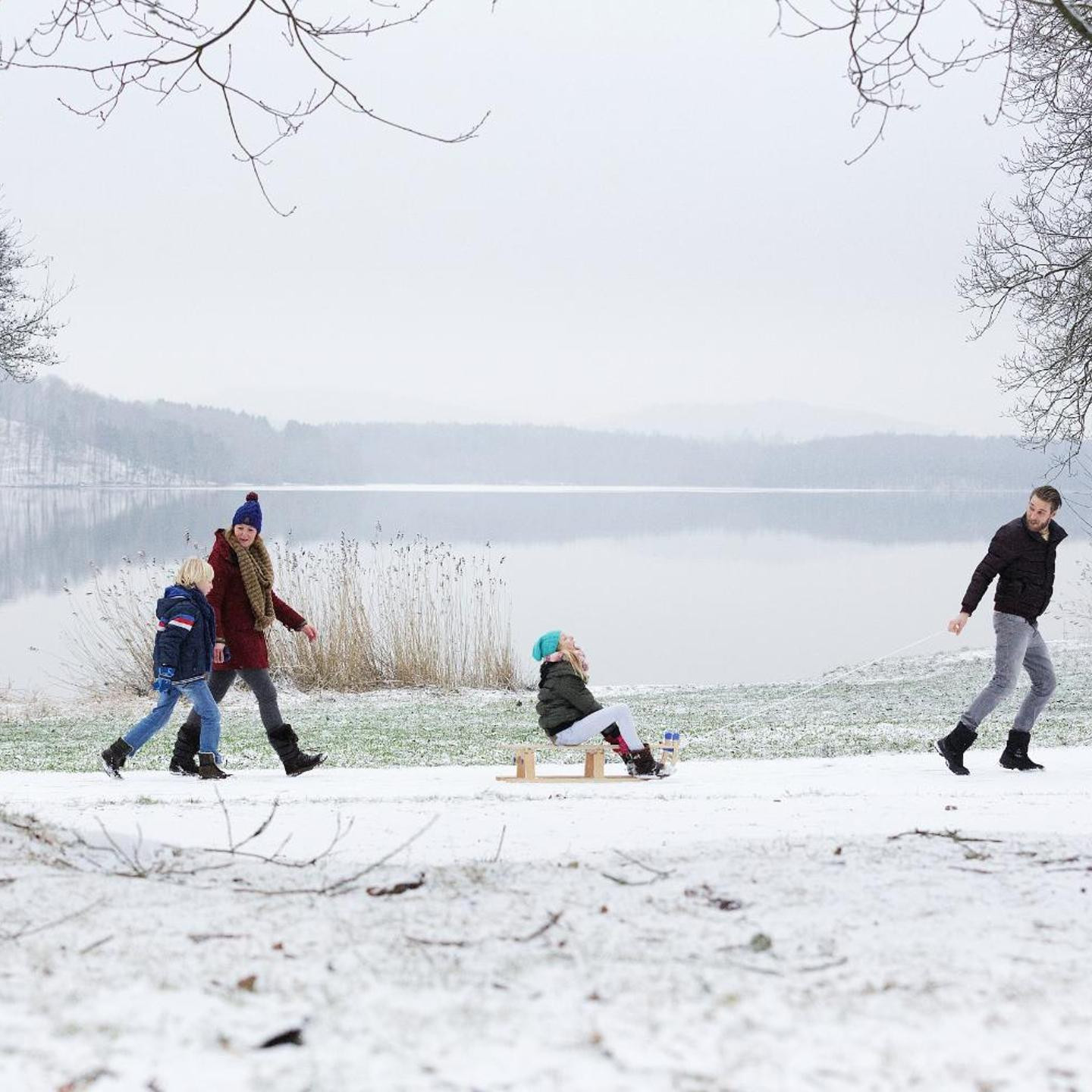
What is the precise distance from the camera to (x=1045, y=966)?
10.2 feet

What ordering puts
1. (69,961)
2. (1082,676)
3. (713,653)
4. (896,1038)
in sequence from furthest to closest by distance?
(713,653)
(1082,676)
(69,961)
(896,1038)

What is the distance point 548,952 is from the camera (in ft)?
10.4

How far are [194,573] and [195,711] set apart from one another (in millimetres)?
1240

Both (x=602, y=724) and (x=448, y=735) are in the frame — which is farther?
(x=448, y=735)

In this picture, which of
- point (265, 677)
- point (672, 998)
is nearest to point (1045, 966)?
point (672, 998)

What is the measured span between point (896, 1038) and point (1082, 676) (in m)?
16.6

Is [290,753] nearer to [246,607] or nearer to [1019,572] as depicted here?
[246,607]

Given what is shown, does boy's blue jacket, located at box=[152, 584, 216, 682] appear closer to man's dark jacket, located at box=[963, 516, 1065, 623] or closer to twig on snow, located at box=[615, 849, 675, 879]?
twig on snow, located at box=[615, 849, 675, 879]

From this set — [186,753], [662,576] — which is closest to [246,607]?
[186,753]

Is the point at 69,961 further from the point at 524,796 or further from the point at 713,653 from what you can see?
the point at 713,653

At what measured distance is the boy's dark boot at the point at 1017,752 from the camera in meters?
9.27

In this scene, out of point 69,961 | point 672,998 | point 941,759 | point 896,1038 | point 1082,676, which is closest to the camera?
point 896,1038

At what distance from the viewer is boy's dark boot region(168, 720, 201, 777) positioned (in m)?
9.29

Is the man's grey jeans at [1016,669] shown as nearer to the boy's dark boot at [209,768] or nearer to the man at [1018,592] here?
the man at [1018,592]
